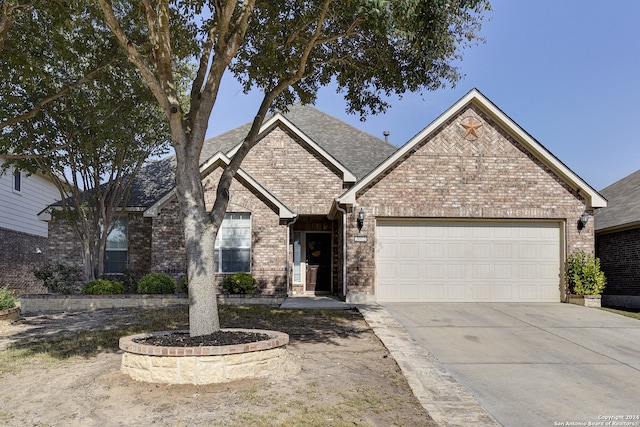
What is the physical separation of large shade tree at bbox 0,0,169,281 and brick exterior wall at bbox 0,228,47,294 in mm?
5677

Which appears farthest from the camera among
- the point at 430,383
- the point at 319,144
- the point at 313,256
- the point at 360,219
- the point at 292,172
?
the point at 319,144

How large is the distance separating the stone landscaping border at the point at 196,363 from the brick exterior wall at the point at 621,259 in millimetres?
14546

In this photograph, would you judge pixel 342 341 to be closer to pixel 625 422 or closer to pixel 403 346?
pixel 403 346

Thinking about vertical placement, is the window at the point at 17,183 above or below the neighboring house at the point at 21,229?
above

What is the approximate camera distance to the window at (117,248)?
62.0 ft

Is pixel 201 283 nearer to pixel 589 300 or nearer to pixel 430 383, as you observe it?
pixel 430 383

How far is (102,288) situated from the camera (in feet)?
54.2

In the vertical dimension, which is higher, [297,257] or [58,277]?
[297,257]

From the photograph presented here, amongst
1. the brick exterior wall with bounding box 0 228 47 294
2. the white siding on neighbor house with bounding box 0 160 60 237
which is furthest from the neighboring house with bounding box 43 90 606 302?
the brick exterior wall with bounding box 0 228 47 294

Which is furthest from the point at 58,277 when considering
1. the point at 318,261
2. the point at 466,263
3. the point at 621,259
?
the point at 621,259

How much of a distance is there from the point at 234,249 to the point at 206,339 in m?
9.90

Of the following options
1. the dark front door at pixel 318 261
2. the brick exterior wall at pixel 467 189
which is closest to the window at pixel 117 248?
the dark front door at pixel 318 261

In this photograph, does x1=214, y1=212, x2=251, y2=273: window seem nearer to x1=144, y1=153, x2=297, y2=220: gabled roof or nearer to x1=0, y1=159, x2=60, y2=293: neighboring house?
x1=144, y1=153, x2=297, y2=220: gabled roof

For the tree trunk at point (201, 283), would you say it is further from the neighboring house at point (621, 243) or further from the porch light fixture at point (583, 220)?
the neighboring house at point (621, 243)
